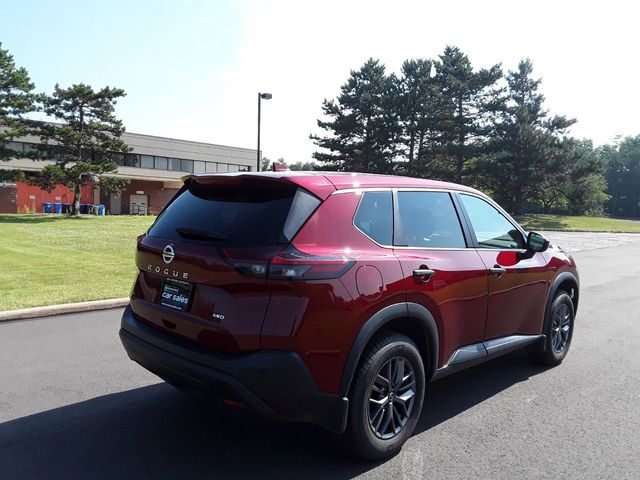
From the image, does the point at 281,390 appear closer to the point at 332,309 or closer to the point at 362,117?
the point at 332,309

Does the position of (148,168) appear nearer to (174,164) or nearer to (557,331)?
(174,164)

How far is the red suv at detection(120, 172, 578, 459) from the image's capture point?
9.55 ft

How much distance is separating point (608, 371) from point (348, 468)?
11.4ft

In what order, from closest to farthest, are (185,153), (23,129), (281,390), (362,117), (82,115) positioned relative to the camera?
(281,390)
(23,129)
(82,115)
(362,117)
(185,153)

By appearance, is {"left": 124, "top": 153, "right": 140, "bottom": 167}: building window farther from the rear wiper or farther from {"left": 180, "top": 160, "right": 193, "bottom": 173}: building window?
the rear wiper

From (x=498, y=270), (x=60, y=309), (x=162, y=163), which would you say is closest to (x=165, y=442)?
(x=498, y=270)

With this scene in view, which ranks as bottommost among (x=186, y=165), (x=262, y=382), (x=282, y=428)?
(x=282, y=428)

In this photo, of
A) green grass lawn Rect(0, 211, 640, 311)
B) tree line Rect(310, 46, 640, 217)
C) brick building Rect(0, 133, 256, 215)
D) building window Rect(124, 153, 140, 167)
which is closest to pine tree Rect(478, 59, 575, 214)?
tree line Rect(310, 46, 640, 217)

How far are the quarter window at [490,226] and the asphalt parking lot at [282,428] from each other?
1.35 m

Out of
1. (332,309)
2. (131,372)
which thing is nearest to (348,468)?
(332,309)

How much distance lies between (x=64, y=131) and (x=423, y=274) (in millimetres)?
35144

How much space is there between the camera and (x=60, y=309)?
23.6 feet

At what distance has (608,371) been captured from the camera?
5.28 meters

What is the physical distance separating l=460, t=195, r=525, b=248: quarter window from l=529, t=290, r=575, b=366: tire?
89 centimetres
